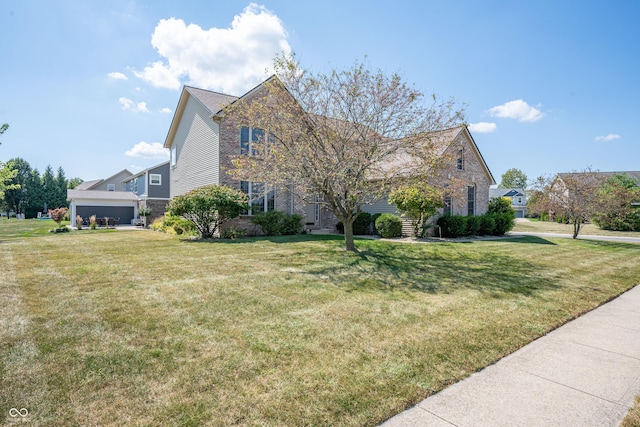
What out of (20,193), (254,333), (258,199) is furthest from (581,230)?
(20,193)

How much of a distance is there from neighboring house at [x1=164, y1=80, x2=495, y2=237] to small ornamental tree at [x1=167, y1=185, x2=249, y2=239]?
44.0 inches

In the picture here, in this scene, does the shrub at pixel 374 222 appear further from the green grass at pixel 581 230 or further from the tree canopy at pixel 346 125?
the green grass at pixel 581 230

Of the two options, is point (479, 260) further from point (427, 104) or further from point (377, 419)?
point (377, 419)

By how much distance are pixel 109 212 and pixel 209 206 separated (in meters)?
23.3

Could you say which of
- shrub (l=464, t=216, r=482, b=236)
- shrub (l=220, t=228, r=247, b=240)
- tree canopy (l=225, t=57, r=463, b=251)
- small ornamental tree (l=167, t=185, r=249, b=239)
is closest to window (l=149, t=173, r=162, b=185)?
small ornamental tree (l=167, t=185, r=249, b=239)

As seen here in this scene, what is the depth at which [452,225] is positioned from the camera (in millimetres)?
17531

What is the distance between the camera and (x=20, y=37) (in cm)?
991

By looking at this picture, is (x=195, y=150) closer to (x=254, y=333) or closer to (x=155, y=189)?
(x=155, y=189)

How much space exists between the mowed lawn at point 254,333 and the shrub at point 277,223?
7291 mm

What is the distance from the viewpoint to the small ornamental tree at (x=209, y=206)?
535 inches

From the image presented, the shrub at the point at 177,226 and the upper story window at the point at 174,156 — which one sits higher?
the upper story window at the point at 174,156

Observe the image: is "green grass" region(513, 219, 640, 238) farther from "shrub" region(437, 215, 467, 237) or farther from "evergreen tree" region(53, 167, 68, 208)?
"evergreen tree" region(53, 167, 68, 208)

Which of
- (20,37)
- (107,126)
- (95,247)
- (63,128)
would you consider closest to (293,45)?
(20,37)

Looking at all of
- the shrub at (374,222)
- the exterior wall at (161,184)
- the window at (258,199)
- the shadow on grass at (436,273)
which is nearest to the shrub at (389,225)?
the shrub at (374,222)
